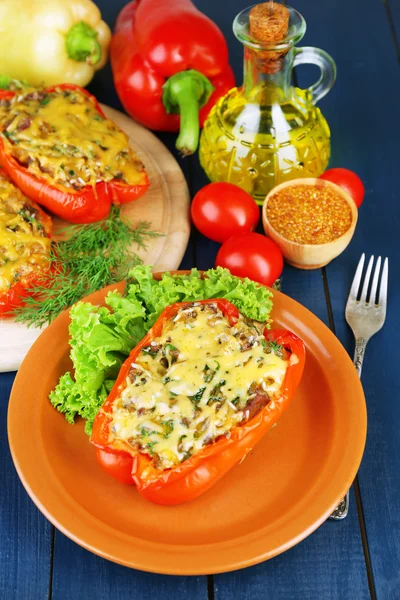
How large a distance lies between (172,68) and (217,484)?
1807 millimetres

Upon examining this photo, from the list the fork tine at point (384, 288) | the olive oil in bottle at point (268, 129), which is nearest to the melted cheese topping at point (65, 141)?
the olive oil in bottle at point (268, 129)

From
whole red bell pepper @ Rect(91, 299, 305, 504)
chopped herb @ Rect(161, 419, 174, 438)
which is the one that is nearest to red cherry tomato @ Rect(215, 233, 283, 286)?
whole red bell pepper @ Rect(91, 299, 305, 504)

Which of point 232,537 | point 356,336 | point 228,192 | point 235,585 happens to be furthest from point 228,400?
point 228,192

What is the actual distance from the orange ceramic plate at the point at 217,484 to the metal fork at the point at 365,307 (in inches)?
9.8

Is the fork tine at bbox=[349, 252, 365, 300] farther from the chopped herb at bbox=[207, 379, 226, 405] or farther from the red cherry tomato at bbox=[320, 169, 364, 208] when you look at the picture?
the chopped herb at bbox=[207, 379, 226, 405]

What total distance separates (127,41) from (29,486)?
2111mm

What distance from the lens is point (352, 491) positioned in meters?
2.24

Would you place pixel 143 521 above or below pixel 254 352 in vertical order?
below

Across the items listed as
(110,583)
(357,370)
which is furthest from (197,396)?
(357,370)

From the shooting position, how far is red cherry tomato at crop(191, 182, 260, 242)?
272 centimetres

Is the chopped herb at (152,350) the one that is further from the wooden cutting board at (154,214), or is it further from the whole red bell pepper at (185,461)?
the wooden cutting board at (154,214)

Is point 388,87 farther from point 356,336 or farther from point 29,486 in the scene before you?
point 29,486

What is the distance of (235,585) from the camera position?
204 centimetres

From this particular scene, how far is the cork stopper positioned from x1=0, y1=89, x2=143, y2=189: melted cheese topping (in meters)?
0.64
